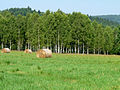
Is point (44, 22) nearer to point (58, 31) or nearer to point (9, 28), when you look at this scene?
point (58, 31)

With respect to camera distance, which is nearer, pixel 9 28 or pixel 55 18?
pixel 55 18

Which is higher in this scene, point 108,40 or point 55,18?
point 55,18

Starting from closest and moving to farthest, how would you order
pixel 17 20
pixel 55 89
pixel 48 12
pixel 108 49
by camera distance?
pixel 55 89, pixel 48 12, pixel 17 20, pixel 108 49

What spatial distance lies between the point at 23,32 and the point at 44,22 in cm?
1399

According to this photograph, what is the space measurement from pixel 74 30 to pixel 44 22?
1035 centimetres

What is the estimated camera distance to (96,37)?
85812mm

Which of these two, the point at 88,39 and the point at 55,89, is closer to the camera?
the point at 55,89

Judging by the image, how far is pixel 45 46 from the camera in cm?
7294

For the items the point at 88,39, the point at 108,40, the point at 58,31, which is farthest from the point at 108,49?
the point at 58,31

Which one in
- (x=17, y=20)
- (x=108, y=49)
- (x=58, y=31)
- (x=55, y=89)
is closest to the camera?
(x=55, y=89)

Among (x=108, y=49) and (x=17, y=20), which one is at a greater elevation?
(x=17, y=20)

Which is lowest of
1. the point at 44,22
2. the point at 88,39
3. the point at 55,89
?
the point at 55,89

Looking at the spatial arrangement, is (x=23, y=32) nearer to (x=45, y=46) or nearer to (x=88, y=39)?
(x=45, y=46)

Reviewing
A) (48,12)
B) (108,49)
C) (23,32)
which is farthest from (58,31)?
(108,49)
